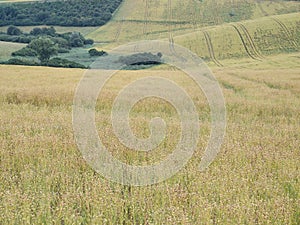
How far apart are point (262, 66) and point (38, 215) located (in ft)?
180

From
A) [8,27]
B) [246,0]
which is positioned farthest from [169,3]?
[8,27]

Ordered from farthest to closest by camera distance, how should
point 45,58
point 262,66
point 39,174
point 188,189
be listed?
point 45,58, point 262,66, point 39,174, point 188,189

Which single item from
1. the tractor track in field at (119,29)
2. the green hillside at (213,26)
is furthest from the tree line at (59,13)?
the tractor track in field at (119,29)

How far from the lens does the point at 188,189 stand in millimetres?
6465

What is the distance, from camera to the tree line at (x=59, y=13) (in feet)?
341

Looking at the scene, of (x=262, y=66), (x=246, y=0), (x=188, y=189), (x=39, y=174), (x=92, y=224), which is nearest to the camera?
(x=92, y=224)

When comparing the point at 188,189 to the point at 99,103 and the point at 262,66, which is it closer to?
the point at 99,103

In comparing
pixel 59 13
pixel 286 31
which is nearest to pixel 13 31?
pixel 59 13

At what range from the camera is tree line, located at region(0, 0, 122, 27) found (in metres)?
104

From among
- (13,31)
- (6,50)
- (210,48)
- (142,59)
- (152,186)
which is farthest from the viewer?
(13,31)

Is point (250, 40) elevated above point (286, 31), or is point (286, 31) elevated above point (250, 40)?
point (286, 31)

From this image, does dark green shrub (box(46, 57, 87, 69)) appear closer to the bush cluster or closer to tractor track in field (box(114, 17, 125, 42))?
the bush cluster

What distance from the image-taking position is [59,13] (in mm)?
109688

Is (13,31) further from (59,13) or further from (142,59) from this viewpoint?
(142,59)
